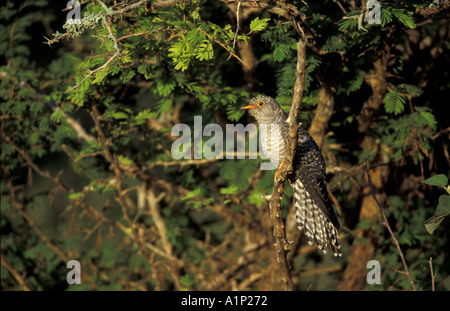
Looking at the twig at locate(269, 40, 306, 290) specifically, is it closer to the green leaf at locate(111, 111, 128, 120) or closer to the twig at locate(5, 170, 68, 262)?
the green leaf at locate(111, 111, 128, 120)

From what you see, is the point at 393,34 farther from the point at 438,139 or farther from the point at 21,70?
the point at 21,70

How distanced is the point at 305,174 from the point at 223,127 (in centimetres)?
143

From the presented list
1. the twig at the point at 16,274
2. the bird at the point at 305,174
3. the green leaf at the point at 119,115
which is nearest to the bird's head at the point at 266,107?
the bird at the point at 305,174

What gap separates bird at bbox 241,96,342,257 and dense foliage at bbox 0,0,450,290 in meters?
0.20

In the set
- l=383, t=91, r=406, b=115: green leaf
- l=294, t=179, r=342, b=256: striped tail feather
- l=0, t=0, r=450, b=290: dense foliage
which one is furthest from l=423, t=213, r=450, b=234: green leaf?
l=383, t=91, r=406, b=115: green leaf

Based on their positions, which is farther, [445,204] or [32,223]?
[32,223]

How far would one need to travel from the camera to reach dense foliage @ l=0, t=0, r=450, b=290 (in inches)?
151

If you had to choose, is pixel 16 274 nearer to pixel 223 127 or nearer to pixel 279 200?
pixel 223 127

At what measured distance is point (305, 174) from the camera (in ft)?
12.8

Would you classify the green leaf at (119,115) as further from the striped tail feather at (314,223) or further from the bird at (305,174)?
the striped tail feather at (314,223)

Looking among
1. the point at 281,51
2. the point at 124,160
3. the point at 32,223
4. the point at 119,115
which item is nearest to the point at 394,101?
the point at 281,51

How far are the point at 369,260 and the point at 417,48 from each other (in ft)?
6.80

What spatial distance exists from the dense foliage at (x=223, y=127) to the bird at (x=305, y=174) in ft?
0.66

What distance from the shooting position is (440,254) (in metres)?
5.16
